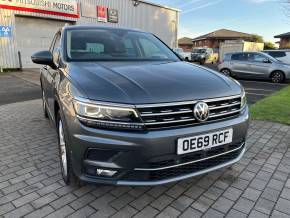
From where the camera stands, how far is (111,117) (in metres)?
2.05

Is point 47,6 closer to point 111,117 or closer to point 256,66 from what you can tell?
point 256,66

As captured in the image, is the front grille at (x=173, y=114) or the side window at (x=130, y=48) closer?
the front grille at (x=173, y=114)

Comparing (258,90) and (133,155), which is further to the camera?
(258,90)

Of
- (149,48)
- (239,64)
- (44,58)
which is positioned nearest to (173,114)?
(149,48)

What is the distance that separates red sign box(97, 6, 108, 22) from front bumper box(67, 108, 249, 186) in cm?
1845

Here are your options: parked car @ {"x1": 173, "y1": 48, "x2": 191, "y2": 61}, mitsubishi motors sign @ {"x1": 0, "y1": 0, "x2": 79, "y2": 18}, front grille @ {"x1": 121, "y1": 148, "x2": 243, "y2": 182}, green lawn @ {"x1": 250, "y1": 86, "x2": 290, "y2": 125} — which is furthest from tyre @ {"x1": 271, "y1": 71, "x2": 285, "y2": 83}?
mitsubishi motors sign @ {"x1": 0, "y1": 0, "x2": 79, "y2": 18}

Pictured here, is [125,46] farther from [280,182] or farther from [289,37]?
[289,37]

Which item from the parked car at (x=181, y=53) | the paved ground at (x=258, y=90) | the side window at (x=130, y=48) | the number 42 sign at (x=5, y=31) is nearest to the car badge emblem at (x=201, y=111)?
the side window at (x=130, y=48)

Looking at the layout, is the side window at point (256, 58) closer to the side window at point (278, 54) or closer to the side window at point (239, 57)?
the side window at point (239, 57)

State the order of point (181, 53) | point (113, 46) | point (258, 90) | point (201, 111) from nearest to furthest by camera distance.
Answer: point (201, 111) < point (113, 46) < point (258, 90) < point (181, 53)

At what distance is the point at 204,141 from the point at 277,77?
1242 centimetres

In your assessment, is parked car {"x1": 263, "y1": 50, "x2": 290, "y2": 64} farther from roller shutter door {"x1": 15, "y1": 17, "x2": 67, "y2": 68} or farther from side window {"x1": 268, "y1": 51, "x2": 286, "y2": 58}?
roller shutter door {"x1": 15, "y1": 17, "x2": 67, "y2": 68}

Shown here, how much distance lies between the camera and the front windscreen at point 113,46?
10.4 feet

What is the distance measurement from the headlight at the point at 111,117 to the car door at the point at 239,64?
510 inches
